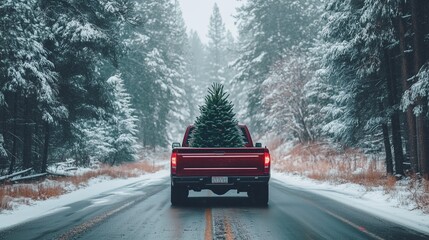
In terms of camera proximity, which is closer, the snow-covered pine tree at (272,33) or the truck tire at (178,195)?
the truck tire at (178,195)

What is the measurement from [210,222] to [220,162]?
7.85 ft

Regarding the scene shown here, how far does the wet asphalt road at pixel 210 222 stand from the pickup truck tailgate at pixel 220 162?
92 cm

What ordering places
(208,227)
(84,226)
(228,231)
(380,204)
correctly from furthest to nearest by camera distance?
(380,204), (84,226), (208,227), (228,231)

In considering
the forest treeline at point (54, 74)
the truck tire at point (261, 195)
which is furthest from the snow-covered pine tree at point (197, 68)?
→ the truck tire at point (261, 195)

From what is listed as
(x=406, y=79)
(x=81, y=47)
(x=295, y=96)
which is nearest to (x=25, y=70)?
(x=81, y=47)

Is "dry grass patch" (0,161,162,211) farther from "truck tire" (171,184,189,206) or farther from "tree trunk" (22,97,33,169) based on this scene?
"truck tire" (171,184,189,206)

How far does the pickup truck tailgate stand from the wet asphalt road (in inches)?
36.1

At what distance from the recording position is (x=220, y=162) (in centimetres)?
1109

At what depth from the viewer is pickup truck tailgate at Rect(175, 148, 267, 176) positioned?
435 inches

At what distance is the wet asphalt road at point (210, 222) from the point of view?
768 cm

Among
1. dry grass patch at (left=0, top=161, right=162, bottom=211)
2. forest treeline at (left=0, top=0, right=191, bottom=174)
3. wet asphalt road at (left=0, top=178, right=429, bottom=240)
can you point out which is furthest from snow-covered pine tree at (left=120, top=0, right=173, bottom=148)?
wet asphalt road at (left=0, top=178, right=429, bottom=240)

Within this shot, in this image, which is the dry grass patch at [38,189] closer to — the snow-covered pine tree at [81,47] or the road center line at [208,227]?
the snow-covered pine tree at [81,47]

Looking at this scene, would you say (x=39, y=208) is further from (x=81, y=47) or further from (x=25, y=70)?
(x=81, y=47)

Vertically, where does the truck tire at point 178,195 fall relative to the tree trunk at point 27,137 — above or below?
below
